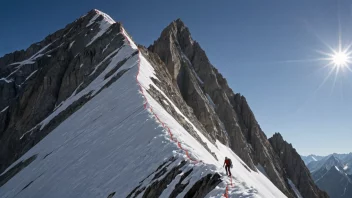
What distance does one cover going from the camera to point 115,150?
21.2m

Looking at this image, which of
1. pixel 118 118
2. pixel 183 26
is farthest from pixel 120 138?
pixel 183 26

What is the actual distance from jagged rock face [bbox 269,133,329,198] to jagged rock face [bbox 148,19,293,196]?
619 centimetres

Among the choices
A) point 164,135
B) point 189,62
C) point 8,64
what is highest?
point 8,64

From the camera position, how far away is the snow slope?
51.9 feet

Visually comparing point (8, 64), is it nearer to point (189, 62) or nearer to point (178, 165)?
point (189, 62)

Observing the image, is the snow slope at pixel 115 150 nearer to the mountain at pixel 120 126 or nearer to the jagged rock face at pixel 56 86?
the mountain at pixel 120 126

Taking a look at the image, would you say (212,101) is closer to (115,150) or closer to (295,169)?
(295,169)

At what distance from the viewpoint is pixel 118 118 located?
88.4ft

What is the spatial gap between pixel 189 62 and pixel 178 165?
63.2 m

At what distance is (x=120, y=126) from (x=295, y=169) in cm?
7661

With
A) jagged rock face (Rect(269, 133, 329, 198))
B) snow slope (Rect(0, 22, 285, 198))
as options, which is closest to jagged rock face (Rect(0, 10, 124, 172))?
snow slope (Rect(0, 22, 285, 198))

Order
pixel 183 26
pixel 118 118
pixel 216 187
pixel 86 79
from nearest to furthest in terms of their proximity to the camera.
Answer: pixel 216 187
pixel 118 118
pixel 86 79
pixel 183 26

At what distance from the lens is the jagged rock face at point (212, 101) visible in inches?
2395

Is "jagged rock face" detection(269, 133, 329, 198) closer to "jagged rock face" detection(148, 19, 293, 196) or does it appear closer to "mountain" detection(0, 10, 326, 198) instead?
"mountain" detection(0, 10, 326, 198)
